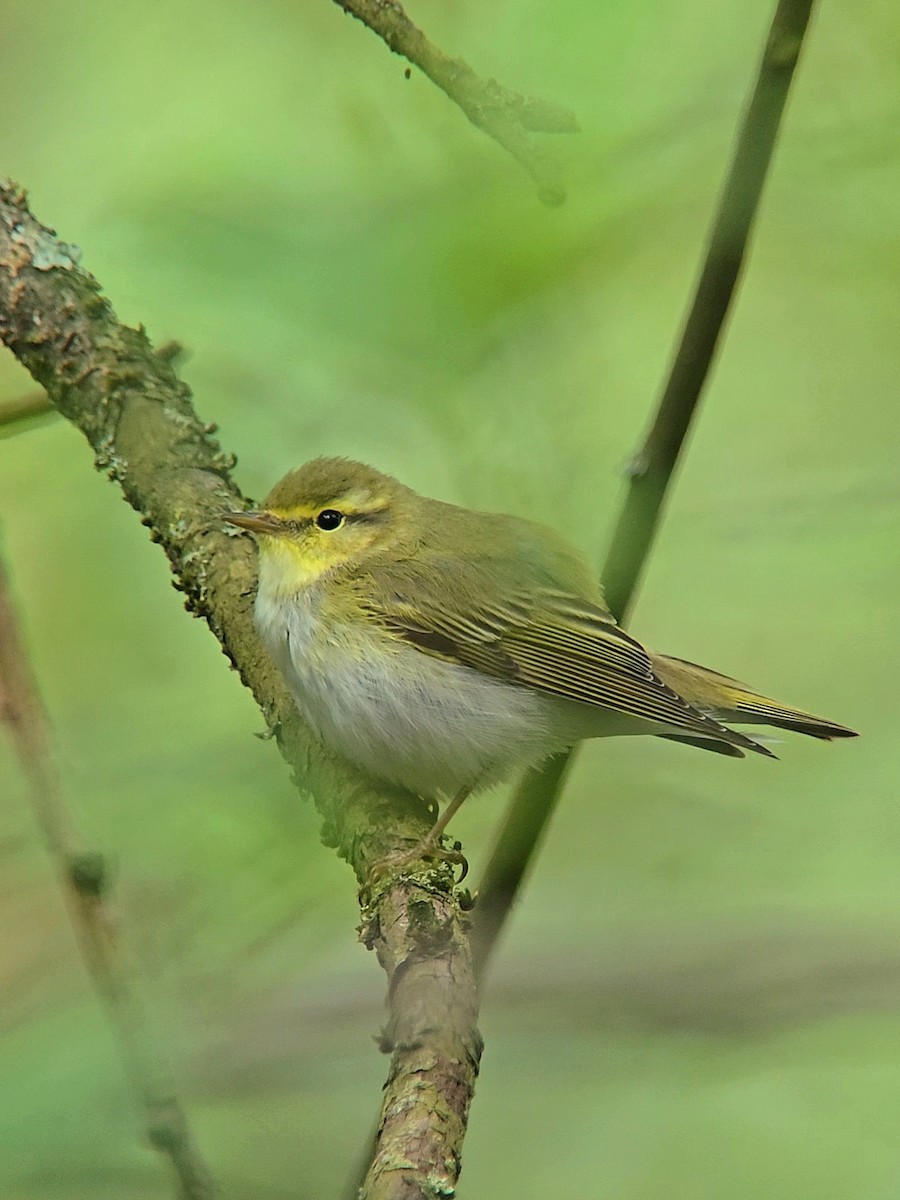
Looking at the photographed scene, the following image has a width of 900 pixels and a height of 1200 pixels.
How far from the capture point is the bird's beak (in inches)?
133

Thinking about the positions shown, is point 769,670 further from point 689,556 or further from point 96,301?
point 96,301

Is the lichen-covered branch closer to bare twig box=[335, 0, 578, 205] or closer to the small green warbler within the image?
the small green warbler

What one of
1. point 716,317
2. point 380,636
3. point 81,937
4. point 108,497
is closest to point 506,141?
point 716,317

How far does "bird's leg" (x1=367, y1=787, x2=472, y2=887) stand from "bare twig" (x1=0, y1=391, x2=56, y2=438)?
1516mm

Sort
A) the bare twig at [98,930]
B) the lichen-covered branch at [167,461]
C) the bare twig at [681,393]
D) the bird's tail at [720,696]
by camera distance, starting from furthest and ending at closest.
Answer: the bird's tail at [720,696], the lichen-covered branch at [167,461], the bare twig at [681,393], the bare twig at [98,930]

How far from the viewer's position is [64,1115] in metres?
1.75

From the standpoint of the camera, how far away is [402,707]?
11.0ft

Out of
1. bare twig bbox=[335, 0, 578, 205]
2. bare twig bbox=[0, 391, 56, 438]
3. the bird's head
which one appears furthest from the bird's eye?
bare twig bbox=[335, 0, 578, 205]

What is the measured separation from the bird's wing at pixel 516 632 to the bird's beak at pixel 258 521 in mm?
316

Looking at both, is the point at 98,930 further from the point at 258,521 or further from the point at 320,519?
the point at 320,519

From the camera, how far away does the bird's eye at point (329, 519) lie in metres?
3.67

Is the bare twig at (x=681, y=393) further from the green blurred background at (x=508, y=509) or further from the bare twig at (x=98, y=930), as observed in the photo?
the bare twig at (x=98, y=930)

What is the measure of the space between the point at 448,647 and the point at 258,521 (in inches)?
24.5

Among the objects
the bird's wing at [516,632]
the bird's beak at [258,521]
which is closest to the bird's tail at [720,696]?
the bird's wing at [516,632]
